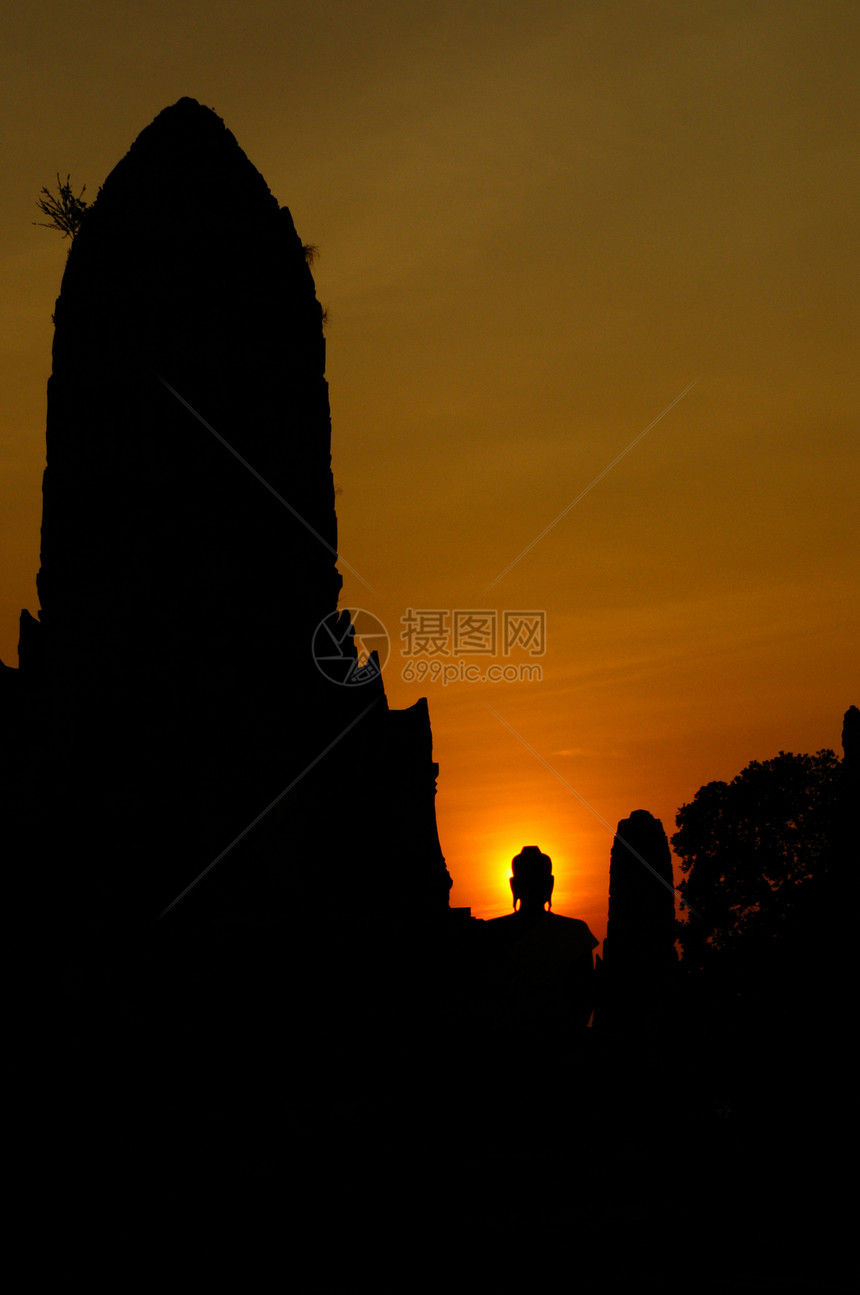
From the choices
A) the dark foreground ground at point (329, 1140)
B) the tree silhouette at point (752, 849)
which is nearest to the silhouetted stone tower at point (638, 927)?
the dark foreground ground at point (329, 1140)

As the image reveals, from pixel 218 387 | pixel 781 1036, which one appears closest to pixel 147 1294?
pixel 218 387

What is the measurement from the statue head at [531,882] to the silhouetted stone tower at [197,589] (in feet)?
3.34

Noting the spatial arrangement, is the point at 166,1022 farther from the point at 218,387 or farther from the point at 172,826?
the point at 218,387

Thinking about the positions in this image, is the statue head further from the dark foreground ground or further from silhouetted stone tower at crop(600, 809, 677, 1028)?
silhouetted stone tower at crop(600, 809, 677, 1028)

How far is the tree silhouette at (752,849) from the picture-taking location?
31.9 meters

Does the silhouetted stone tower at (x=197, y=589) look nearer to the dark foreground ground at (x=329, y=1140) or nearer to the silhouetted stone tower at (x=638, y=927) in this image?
the dark foreground ground at (x=329, y=1140)

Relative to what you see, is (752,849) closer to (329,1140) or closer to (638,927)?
(638,927)

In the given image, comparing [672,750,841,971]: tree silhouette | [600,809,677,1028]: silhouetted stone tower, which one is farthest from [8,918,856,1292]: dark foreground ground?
[672,750,841,971]: tree silhouette

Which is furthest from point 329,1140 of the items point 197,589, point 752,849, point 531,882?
point 752,849

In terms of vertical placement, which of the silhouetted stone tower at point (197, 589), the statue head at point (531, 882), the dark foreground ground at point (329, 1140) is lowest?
the dark foreground ground at point (329, 1140)

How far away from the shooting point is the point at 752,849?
33.1m

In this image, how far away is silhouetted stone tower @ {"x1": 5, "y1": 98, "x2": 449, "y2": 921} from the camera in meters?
12.7

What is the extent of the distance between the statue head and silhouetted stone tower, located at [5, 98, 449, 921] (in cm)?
102

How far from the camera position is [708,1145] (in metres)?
15.0
